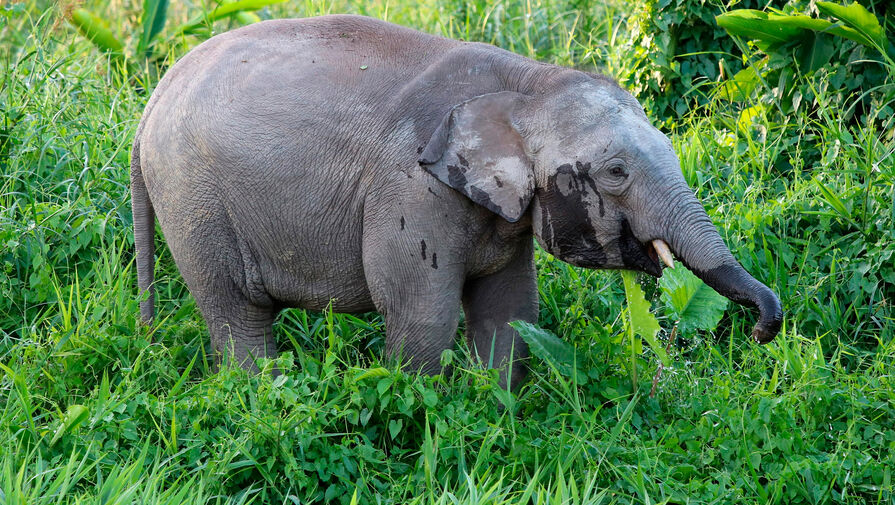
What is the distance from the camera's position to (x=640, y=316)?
4.23m

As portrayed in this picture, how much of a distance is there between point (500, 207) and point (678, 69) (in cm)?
297

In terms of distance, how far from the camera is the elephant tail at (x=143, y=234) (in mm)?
4727

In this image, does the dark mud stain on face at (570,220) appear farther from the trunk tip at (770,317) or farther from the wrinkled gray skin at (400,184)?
the trunk tip at (770,317)

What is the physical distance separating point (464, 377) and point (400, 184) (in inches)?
29.8

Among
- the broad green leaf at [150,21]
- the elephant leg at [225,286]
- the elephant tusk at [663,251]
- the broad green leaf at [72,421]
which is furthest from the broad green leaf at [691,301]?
the broad green leaf at [150,21]

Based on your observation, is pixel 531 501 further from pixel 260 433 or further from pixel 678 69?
pixel 678 69

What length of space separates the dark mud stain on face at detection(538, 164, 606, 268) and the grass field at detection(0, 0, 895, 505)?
1.72 feet

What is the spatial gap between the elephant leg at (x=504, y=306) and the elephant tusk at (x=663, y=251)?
734mm

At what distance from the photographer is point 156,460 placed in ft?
11.8

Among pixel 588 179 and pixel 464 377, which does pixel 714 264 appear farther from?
pixel 464 377

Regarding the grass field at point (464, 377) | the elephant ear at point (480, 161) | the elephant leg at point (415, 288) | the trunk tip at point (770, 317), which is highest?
the elephant ear at point (480, 161)

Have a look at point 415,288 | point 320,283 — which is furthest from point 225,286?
point 415,288

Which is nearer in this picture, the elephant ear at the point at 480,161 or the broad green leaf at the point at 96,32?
the elephant ear at the point at 480,161

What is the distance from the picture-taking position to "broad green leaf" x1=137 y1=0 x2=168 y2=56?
7.35 m
